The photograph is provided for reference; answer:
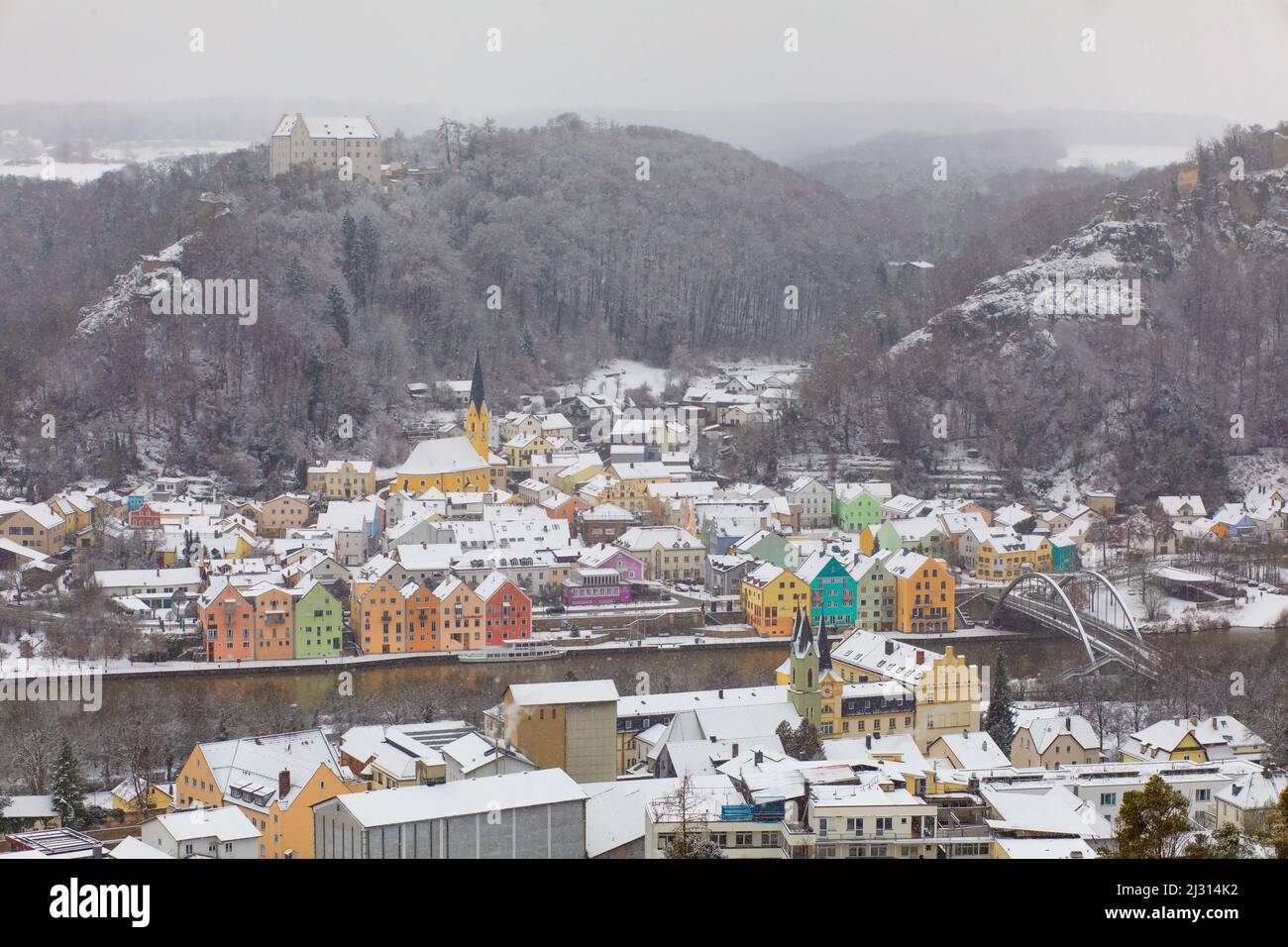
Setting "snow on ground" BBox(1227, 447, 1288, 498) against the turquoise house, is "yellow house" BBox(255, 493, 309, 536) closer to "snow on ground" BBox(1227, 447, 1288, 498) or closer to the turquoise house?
the turquoise house

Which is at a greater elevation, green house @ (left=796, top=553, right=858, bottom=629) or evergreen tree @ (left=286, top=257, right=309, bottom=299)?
evergreen tree @ (left=286, top=257, right=309, bottom=299)

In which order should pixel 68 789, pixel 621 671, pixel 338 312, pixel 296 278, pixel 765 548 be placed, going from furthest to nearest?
pixel 296 278
pixel 338 312
pixel 765 548
pixel 621 671
pixel 68 789

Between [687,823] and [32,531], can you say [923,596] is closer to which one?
[687,823]

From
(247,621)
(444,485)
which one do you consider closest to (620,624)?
(247,621)

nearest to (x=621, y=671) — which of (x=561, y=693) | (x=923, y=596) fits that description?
(x=923, y=596)

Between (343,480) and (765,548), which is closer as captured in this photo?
(765,548)

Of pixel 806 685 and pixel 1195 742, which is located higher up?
pixel 806 685

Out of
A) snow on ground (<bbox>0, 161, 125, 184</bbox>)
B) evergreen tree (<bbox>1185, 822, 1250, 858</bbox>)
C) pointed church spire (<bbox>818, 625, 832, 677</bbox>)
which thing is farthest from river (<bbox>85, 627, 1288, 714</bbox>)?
snow on ground (<bbox>0, 161, 125, 184</bbox>)
